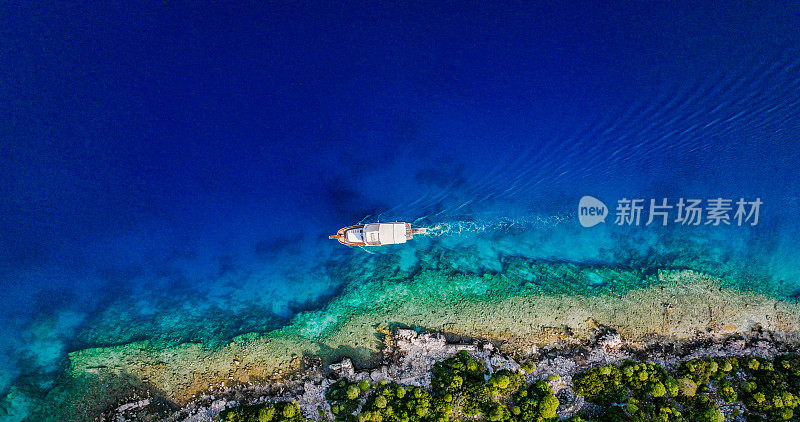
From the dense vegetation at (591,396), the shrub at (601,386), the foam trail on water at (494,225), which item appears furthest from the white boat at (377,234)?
the shrub at (601,386)

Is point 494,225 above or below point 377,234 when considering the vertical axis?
above

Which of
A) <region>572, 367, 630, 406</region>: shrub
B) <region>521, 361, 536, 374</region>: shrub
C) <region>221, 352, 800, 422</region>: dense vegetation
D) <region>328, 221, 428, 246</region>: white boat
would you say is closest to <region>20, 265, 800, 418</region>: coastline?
<region>521, 361, 536, 374</region>: shrub

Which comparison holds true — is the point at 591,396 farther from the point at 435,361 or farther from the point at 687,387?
the point at 435,361

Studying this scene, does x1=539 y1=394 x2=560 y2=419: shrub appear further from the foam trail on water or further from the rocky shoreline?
the foam trail on water

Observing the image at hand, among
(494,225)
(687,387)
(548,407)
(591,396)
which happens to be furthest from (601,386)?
(494,225)

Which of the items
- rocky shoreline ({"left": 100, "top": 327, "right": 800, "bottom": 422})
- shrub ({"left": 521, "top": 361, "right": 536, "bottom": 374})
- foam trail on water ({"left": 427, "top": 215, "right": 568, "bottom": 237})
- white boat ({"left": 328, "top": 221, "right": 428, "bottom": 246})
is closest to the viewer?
rocky shoreline ({"left": 100, "top": 327, "right": 800, "bottom": 422})

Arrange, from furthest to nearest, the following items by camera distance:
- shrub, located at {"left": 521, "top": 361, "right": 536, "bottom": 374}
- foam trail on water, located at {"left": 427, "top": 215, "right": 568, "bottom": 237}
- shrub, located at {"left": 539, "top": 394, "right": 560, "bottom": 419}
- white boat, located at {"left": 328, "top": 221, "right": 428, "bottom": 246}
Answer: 1. foam trail on water, located at {"left": 427, "top": 215, "right": 568, "bottom": 237}
2. white boat, located at {"left": 328, "top": 221, "right": 428, "bottom": 246}
3. shrub, located at {"left": 521, "top": 361, "right": 536, "bottom": 374}
4. shrub, located at {"left": 539, "top": 394, "right": 560, "bottom": 419}

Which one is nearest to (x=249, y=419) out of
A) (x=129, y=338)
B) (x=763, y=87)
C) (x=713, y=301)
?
(x=129, y=338)
